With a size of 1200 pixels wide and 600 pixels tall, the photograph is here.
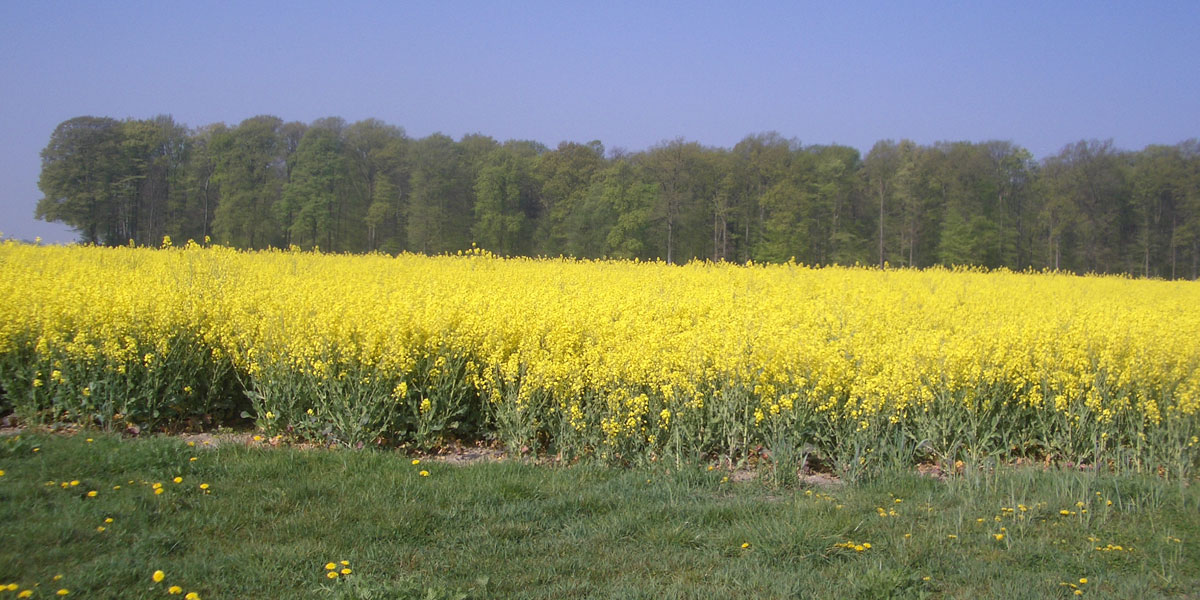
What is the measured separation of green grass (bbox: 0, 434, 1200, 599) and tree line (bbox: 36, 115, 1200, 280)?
80.4 feet

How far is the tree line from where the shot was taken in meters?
28.8

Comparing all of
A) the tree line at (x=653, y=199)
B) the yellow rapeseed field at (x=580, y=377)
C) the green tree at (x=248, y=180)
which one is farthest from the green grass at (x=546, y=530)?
the green tree at (x=248, y=180)

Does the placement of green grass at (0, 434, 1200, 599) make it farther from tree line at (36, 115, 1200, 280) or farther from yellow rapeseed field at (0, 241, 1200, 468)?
tree line at (36, 115, 1200, 280)

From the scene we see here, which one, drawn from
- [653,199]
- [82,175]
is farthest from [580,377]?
[82,175]

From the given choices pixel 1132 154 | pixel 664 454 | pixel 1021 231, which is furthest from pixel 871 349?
pixel 1132 154

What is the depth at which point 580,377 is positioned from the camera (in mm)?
5695

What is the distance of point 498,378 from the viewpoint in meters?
5.88

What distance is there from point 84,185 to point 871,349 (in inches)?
1080

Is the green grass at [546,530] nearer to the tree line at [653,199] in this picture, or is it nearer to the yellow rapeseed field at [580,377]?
the yellow rapeseed field at [580,377]

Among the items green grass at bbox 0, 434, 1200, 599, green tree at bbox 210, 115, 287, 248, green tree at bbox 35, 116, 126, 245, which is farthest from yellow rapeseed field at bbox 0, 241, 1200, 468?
green tree at bbox 210, 115, 287, 248

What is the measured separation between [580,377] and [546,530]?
1.93 m

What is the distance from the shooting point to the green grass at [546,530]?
3180 mm

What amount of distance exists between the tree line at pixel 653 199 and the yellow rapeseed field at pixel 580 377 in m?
22.2

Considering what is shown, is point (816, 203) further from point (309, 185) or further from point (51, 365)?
point (51, 365)
